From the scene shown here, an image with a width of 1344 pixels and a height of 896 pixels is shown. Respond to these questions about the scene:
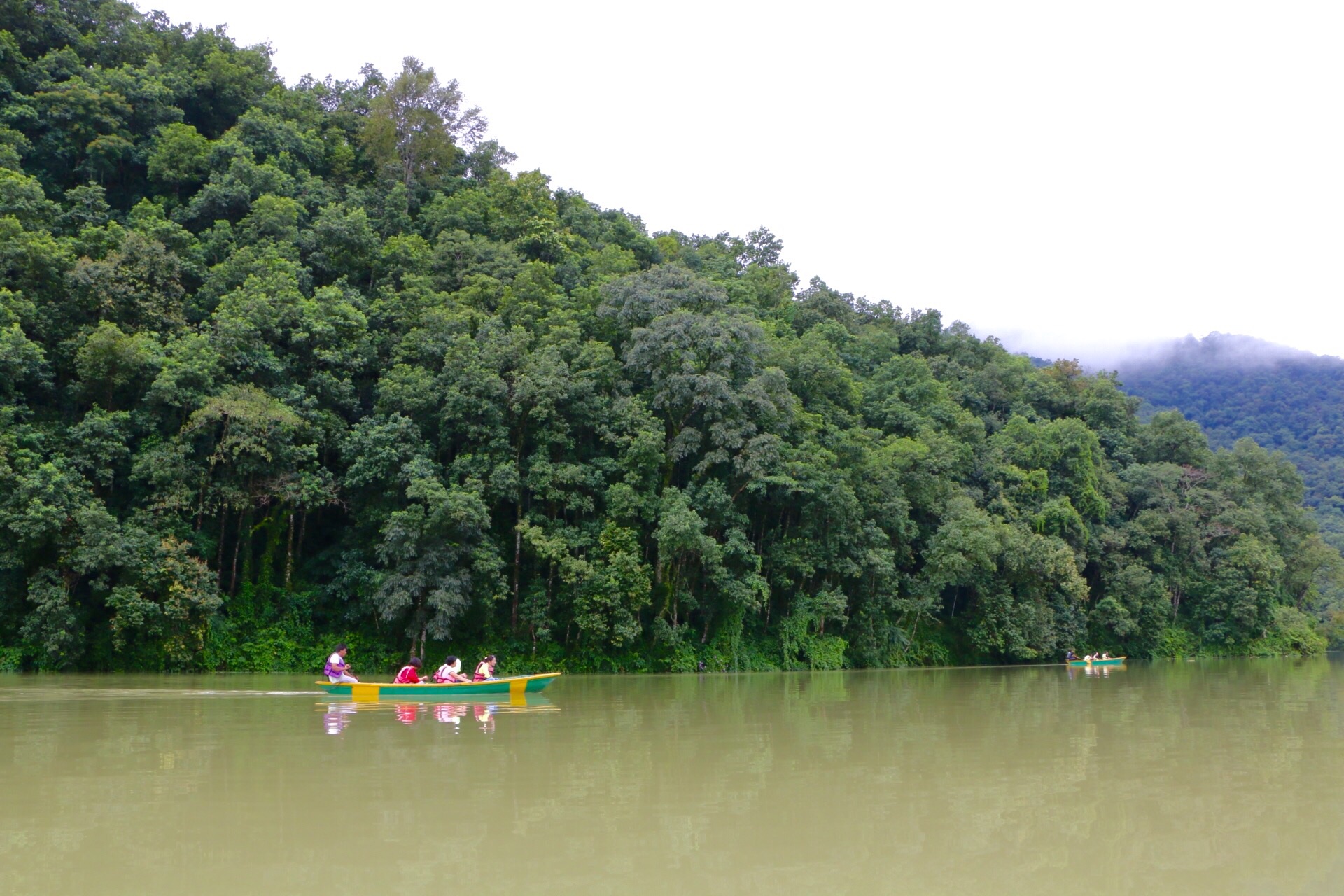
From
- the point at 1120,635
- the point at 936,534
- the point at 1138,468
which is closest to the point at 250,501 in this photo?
the point at 936,534

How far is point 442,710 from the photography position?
1538 centimetres

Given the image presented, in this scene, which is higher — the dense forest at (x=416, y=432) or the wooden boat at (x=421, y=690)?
the dense forest at (x=416, y=432)

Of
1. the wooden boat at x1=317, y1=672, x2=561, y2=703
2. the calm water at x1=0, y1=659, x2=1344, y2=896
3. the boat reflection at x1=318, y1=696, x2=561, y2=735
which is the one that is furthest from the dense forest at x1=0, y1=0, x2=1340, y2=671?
the calm water at x1=0, y1=659, x2=1344, y2=896

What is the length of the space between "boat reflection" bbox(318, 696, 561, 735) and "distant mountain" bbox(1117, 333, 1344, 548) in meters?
65.6

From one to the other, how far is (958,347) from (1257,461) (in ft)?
46.1

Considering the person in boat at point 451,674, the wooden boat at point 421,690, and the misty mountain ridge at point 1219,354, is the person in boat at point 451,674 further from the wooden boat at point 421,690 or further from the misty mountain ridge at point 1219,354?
the misty mountain ridge at point 1219,354

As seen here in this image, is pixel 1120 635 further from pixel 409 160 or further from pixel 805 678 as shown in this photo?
pixel 409 160

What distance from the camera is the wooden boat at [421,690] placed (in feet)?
52.6

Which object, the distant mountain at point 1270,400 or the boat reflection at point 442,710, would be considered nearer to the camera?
the boat reflection at point 442,710

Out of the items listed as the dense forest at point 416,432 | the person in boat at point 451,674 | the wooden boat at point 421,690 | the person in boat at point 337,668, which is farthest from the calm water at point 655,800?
the dense forest at point 416,432

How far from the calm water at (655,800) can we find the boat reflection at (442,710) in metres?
0.11

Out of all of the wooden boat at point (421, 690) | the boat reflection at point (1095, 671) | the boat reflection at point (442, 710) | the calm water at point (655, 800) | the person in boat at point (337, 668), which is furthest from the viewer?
the boat reflection at point (1095, 671)

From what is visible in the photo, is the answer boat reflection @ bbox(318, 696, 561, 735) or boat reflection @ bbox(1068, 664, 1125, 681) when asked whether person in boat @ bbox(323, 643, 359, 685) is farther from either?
boat reflection @ bbox(1068, 664, 1125, 681)

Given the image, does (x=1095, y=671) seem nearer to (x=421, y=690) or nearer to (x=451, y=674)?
(x=451, y=674)
